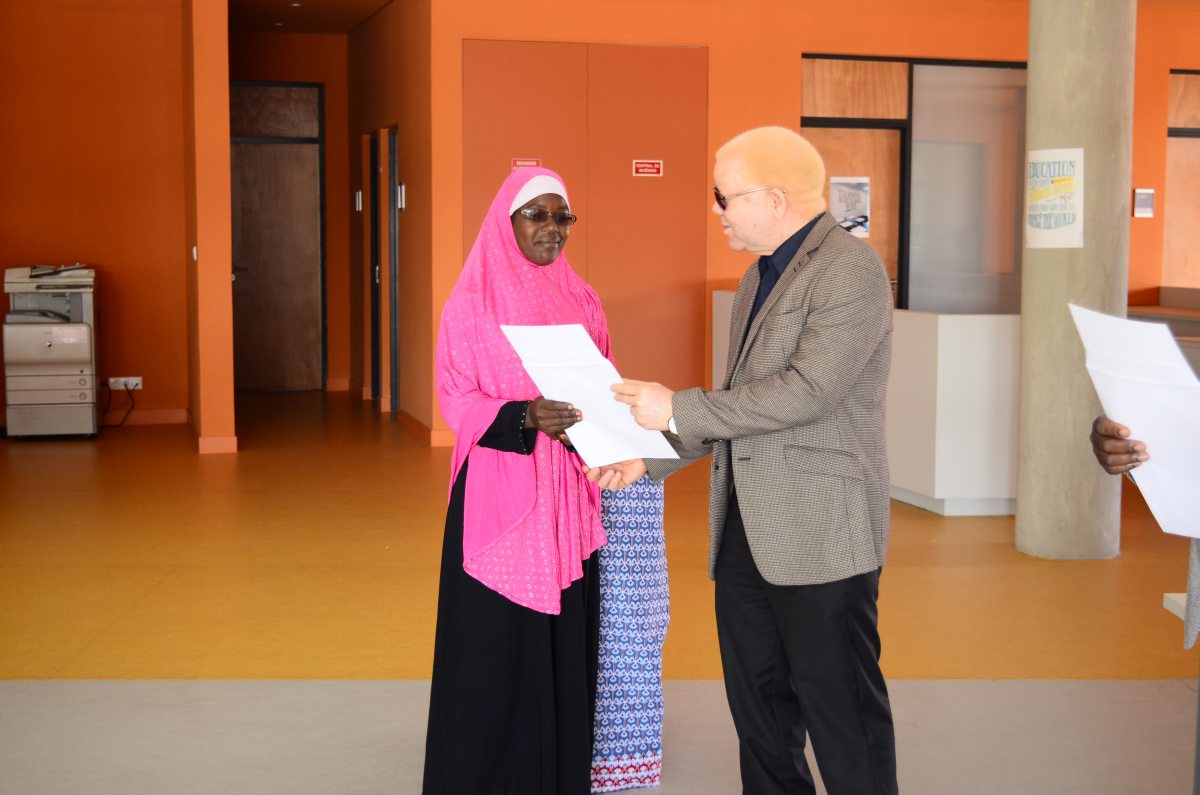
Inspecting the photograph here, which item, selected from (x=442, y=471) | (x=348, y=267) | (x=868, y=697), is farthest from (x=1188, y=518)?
(x=348, y=267)

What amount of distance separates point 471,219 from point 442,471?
213 centimetres

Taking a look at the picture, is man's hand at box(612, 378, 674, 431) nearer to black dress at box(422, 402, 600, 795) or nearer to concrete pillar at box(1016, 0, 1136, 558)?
black dress at box(422, 402, 600, 795)

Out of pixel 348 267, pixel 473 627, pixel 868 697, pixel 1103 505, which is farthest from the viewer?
pixel 348 267

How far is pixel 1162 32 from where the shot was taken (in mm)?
11898

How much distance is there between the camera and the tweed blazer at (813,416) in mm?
2730

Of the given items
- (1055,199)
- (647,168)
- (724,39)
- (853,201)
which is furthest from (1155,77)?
(1055,199)

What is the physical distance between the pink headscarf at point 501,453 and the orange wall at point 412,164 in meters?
6.78

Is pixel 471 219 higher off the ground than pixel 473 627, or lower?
higher

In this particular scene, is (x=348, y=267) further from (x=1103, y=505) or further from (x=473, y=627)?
(x=473, y=627)

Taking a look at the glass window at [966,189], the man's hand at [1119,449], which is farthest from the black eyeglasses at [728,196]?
the glass window at [966,189]

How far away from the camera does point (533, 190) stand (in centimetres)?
346

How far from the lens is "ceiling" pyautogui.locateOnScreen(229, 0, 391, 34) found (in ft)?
39.4

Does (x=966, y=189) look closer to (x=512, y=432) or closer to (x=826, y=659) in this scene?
(x=512, y=432)

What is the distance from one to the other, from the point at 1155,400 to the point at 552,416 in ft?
4.37
